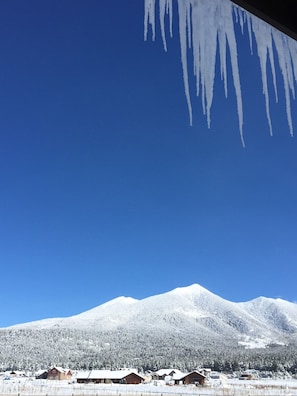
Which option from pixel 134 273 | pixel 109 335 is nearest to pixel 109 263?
pixel 134 273

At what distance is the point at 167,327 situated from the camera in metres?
12.8

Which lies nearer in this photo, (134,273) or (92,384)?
(92,384)

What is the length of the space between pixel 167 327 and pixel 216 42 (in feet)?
43.3

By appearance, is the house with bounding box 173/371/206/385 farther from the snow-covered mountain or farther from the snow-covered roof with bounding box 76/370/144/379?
the snow-covered mountain

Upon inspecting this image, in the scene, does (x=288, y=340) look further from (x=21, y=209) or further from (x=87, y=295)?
(x=87, y=295)

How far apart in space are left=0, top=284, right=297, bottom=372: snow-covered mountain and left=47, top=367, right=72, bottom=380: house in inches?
34.4

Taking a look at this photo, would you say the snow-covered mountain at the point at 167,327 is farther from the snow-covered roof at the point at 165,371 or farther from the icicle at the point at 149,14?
the icicle at the point at 149,14

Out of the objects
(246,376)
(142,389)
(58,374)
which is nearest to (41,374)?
(58,374)

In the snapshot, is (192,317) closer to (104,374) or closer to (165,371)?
(165,371)

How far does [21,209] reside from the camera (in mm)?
14180

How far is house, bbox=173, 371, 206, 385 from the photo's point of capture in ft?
23.3

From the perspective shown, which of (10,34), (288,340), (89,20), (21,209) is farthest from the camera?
(21,209)

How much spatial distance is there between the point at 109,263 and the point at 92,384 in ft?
48.5

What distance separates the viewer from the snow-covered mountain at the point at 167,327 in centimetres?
938
